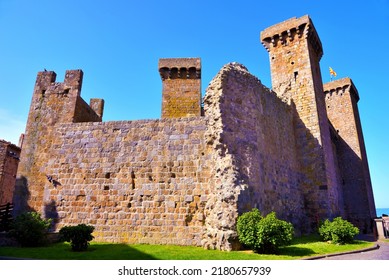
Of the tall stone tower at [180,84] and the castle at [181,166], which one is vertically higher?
the tall stone tower at [180,84]

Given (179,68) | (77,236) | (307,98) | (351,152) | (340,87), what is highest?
(340,87)

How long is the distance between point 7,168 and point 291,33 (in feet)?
70.4

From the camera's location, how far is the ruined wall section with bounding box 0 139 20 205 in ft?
62.5

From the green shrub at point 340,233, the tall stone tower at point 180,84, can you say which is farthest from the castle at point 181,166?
the tall stone tower at point 180,84

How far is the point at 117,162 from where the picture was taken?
38.3 feet

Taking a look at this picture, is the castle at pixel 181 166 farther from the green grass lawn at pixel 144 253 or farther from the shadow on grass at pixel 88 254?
the shadow on grass at pixel 88 254

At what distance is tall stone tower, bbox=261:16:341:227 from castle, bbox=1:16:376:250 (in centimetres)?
8

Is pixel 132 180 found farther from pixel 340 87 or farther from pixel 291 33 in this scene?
pixel 340 87

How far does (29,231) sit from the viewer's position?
9688 millimetres

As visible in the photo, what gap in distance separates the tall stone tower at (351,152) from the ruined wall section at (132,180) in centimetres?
1938

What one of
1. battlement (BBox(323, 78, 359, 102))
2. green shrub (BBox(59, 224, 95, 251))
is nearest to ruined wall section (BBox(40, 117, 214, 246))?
green shrub (BBox(59, 224, 95, 251))

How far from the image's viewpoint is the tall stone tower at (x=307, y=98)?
15039 millimetres

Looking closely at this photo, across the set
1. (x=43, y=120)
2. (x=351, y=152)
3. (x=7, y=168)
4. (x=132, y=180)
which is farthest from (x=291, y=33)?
(x=7, y=168)
